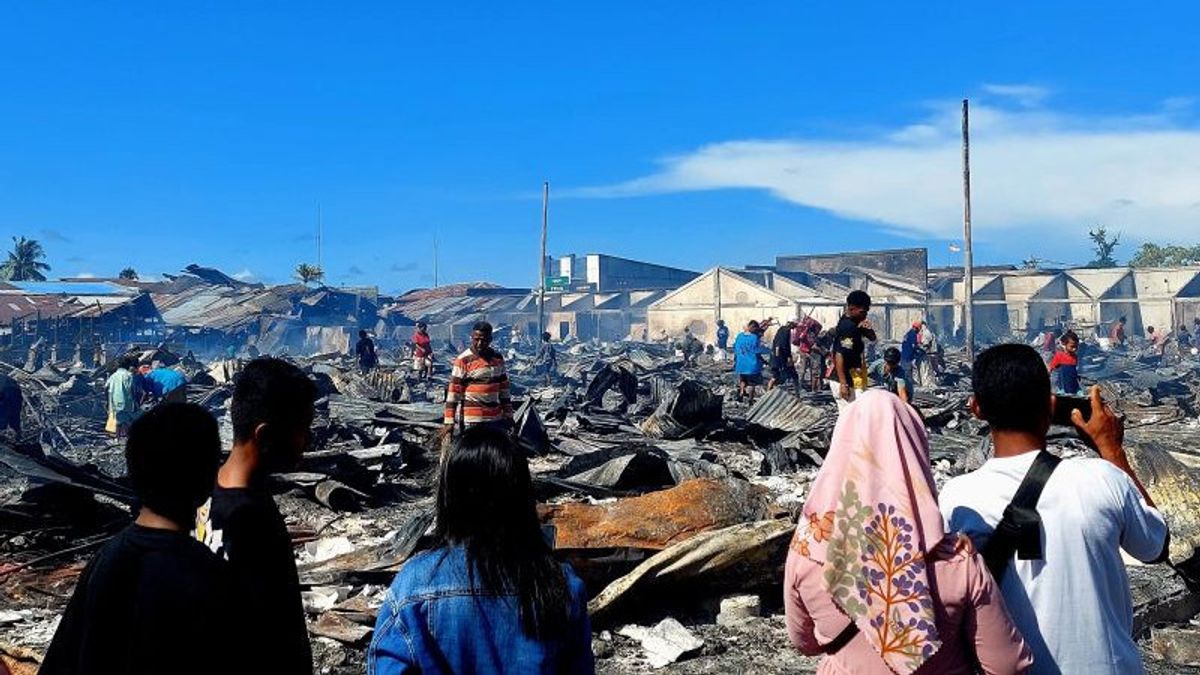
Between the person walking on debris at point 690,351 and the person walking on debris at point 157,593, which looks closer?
the person walking on debris at point 157,593

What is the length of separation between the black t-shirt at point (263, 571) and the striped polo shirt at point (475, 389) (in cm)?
541

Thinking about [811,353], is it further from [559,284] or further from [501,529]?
[559,284]

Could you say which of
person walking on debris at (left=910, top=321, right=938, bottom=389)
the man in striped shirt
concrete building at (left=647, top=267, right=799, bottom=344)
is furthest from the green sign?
the man in striped shirt

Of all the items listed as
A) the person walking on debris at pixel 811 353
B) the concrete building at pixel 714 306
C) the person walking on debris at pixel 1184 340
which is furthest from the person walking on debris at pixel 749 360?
the concrete building at pixel 714 306

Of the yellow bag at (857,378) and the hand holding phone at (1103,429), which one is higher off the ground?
the hand holding phone at (1103,429)

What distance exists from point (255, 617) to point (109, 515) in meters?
6.34

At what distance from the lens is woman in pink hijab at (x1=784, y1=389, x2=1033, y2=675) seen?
2.06 m

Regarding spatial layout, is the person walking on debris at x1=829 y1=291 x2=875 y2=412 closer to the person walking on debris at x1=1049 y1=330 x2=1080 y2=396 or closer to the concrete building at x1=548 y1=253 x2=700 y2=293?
the person walking on debris at x1=1049 y1=330 x2=1080 y2=396

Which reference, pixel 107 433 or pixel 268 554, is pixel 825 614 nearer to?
pixel 268 554

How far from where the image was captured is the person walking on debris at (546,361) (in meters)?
27.4

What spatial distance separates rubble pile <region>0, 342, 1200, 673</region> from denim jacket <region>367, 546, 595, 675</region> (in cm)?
134

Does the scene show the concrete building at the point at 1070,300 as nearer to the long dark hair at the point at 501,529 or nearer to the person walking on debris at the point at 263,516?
the person walking on debris at the point at 263,516

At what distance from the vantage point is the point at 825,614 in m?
2.21

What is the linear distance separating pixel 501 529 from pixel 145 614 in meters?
0.75
